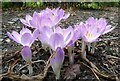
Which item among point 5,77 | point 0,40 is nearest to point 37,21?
point 5,77

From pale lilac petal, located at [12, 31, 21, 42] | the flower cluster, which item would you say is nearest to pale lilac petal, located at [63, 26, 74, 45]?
the flower cluster

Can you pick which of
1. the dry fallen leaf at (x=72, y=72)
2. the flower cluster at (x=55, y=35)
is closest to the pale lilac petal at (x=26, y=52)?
the flower cluster at (x=55, y=35)

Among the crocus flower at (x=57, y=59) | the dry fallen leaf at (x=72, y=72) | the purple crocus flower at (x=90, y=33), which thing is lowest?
the dry fallen leaf at (x=72, y=72)

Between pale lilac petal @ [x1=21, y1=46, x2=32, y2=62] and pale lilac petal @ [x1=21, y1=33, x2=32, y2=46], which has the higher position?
pale lilac petal @ [x1=21, y1=33, x2=32, y2=46]

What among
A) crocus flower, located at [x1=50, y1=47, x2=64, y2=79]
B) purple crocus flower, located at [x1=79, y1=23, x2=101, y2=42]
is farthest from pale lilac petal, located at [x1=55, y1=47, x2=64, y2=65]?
purple crocus flower, located at [x1=79, y1=23, x2=101, y2=42]

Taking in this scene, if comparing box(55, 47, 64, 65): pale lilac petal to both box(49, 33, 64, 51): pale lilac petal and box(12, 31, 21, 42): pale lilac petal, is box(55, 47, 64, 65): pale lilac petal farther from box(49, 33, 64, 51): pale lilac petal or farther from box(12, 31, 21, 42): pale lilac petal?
box(12, 31, 21, 42): pale lilac petal

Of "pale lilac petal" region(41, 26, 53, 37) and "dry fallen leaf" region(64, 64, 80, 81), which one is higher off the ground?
"pale lilac petal" region(41, 26, 53, 37)

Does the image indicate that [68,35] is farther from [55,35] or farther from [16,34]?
[16,34]

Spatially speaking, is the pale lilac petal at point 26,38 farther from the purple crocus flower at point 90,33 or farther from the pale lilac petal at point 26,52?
the purple crocus flower at point 90,33

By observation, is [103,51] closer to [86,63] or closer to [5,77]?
[86,63]

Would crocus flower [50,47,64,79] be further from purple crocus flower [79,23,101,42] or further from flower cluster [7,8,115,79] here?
purple crocus flower [79,23,101,42]

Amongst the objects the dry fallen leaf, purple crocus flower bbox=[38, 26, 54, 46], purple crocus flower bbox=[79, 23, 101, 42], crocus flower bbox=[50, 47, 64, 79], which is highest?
purple crocus flower bbox=[38, 26, 54, 46]
